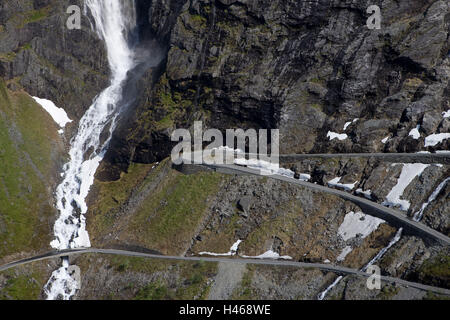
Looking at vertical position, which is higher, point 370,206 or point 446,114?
point 446,114

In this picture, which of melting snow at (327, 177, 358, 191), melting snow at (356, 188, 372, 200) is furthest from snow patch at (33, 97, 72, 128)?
melting snow at (356, 188, 372, 200)

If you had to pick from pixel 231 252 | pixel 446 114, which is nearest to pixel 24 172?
pixel 231 252

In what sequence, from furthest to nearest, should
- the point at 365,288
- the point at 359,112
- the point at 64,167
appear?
the point at 64,167 → the point at 359,112 → the point at 365,288

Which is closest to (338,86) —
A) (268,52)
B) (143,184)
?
(268,52)

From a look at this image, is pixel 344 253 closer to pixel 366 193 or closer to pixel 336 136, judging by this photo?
pixel 366 193

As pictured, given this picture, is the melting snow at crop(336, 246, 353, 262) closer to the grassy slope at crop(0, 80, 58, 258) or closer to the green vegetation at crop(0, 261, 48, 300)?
the green vegetation at crop(0, 261, 48, 300)

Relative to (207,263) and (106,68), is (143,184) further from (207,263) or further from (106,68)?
(106,68)
